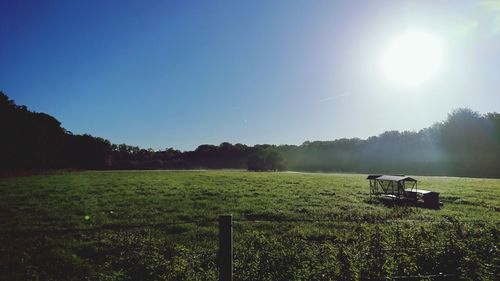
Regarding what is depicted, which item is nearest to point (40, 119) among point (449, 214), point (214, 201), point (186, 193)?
point (186, 193)

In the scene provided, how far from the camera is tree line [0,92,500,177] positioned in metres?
76.6

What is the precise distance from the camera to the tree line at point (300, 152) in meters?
76.6

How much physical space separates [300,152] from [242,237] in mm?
138059

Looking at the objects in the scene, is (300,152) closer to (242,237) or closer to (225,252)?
(242,237)

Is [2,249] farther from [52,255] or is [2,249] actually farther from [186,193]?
[186,193]

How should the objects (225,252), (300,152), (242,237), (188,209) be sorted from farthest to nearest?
(300,152) < (188,209) < (242,237) < (225,252)

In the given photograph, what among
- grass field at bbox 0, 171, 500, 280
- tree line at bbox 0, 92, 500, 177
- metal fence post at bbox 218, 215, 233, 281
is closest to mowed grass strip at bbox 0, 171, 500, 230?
grass field at bbox 0, 171, 500, 280

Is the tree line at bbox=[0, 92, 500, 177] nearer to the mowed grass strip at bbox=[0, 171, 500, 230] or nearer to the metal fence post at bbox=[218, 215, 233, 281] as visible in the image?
the mowed grass strip at bbox=[0, 171, 500, 230]

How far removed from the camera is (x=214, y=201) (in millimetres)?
26453

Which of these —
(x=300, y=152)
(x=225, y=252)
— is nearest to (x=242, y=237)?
(x=225, y=252)

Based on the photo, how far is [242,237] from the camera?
14.6 metres

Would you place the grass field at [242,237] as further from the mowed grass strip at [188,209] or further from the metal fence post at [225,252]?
the metal fence post at [225,252]

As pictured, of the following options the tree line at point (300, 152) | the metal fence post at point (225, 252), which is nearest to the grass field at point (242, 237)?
the metal fence post at point (225, 252)

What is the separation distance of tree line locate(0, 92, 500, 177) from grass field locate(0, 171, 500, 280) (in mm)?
54217
